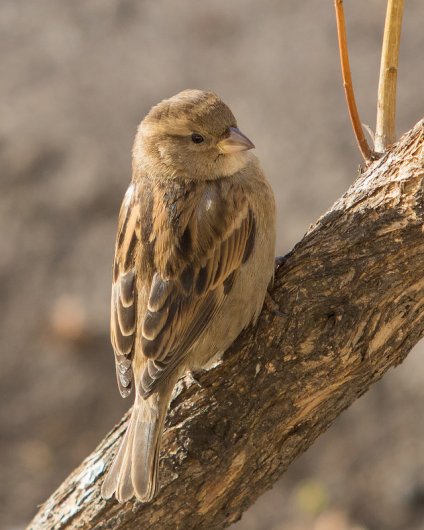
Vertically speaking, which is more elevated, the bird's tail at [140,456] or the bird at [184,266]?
the bird at [184,266]

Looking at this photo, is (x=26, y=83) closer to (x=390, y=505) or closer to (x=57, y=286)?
(x=57, y=286)

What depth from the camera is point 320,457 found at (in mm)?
5230

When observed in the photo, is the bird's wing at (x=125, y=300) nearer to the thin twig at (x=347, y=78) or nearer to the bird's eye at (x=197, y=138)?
the bird's eye at (x=197, y=138)

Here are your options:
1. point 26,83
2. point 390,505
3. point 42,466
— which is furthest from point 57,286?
point 390,505

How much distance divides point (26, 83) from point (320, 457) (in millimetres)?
3634

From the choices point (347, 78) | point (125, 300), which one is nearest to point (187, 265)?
point (125, 300)

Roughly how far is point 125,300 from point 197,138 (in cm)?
67

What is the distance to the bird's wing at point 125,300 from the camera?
331cm

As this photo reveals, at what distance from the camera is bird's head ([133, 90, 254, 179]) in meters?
3.47

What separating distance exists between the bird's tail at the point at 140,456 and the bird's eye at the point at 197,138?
3.08 ft

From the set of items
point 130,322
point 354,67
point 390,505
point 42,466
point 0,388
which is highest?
point 354,67

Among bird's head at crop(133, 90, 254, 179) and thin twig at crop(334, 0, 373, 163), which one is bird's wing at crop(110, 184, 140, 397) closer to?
bird's head at crop(133, 90, 254, 179)

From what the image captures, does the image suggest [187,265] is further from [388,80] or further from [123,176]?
[123,176]

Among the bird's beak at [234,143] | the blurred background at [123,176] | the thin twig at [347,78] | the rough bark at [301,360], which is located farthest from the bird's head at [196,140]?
the blurred background at [123,176]
